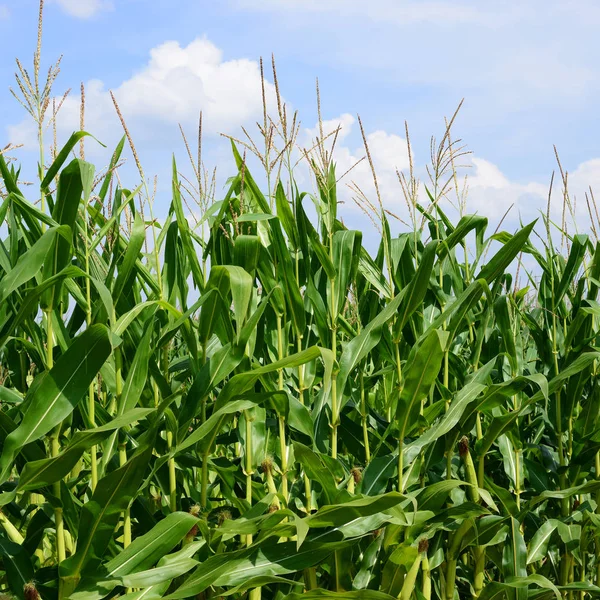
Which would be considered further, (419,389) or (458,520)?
(458,520)

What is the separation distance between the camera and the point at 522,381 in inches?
91.3

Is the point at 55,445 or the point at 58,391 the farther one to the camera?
the point at 55,445

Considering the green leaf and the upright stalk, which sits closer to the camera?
the green leaf

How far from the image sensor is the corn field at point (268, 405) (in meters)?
1.85

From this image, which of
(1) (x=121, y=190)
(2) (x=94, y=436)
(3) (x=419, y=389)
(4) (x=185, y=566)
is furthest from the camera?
(1) (x=121, y=190)

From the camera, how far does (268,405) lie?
89.2 inches

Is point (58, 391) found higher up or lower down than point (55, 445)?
higher up

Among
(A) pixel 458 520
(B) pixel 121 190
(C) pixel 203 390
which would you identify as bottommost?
(A) pixel 458 520

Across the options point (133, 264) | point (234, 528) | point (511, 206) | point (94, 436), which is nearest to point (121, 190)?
point (133, 264)

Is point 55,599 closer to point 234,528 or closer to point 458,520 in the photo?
point 234,528

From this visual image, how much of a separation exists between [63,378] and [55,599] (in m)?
0.71

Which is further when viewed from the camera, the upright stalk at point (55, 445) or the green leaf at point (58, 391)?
the upright stalk at point (55, 445)

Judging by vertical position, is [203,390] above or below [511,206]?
below

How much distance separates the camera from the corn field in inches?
72.9
